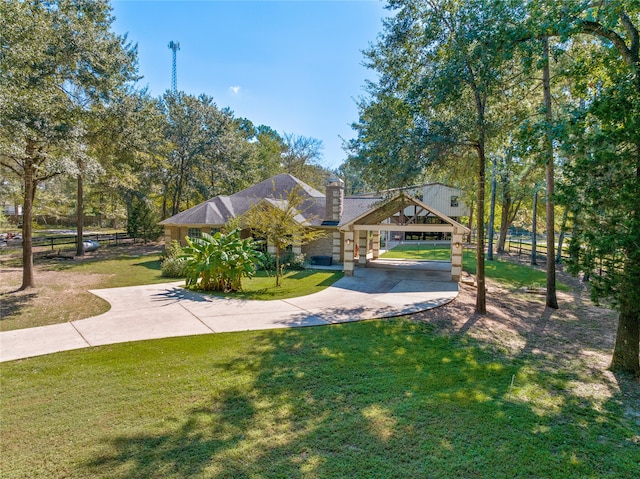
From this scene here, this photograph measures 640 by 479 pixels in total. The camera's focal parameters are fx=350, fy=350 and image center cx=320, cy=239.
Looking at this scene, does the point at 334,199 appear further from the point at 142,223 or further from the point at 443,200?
the point at 443,200

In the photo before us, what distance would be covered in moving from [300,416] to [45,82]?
12872mm

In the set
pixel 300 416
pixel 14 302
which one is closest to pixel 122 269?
pixel 14 302

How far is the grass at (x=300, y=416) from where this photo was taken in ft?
Answer: 11.8

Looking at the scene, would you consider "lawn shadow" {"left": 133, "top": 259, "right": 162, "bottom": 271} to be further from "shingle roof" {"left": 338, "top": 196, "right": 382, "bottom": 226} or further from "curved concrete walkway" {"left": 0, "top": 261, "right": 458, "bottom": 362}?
"shingle roof" {"left": 338, "top": 196, "right": 382, "bottom": 226}

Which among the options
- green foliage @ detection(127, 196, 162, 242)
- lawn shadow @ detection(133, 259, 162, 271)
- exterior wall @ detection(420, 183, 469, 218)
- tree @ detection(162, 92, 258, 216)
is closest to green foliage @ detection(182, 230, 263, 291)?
lawn shadow @ detection(133, 259, 162, 271)

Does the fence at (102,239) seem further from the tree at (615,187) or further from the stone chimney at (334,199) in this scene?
the tree at (615,187)

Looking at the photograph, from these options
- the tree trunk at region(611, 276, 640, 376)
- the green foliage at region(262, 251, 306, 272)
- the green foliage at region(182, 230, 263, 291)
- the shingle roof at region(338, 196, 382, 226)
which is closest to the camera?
the tree trunk at region(611, 276, 640, 376)

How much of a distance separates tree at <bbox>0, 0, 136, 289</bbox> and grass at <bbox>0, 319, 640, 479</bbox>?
21.8ft

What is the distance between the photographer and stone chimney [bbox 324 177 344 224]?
19.4 m

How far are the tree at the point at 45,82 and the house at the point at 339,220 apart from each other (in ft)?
24.7

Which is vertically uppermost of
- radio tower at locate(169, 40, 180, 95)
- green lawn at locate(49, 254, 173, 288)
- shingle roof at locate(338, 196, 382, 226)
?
radio tower at locate(169, 40, 180, 95)

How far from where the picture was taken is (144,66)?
20.5 m

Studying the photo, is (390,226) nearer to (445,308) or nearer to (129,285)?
(445,308)

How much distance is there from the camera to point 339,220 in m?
19.8
